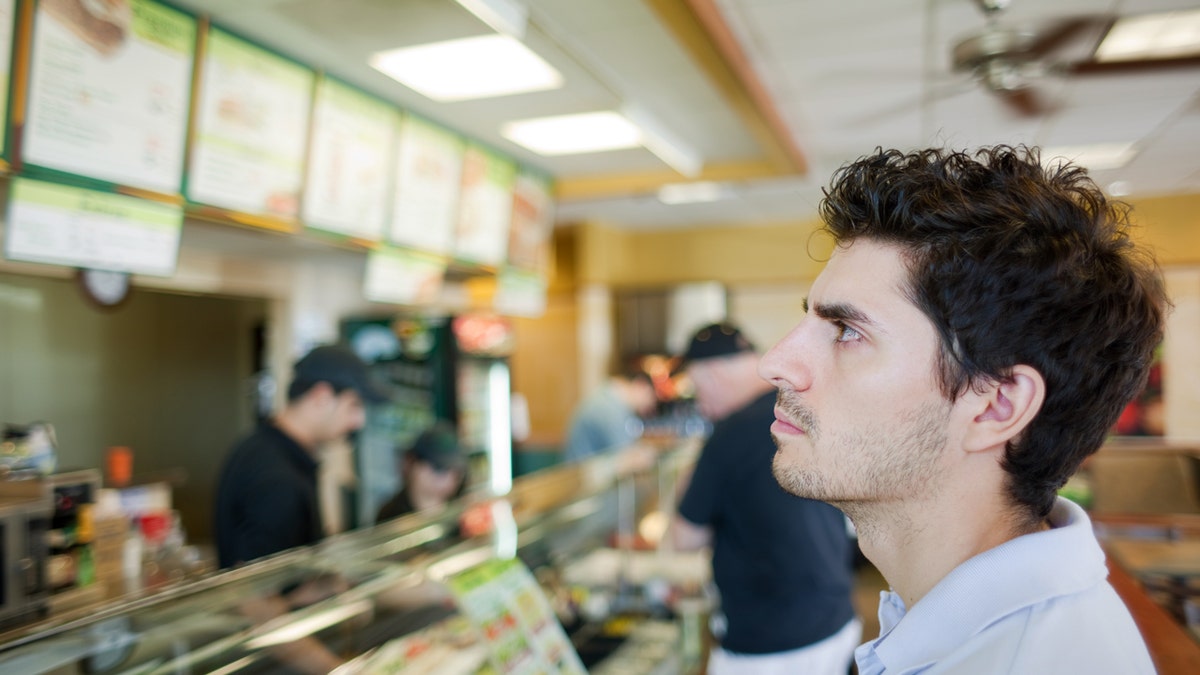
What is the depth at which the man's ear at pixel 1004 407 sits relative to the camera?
3.51 ft

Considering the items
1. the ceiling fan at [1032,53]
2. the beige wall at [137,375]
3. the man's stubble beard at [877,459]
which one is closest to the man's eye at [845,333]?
the man's stubble beard at [877,459]

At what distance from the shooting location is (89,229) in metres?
2.43

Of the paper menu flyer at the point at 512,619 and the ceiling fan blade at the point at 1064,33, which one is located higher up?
the ceiling fan blade at the point at 1064,33

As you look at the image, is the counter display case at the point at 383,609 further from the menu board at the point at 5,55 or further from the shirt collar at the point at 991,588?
the menu board at the point at 5,55

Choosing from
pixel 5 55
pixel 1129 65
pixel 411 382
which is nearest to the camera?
pixel 5 55

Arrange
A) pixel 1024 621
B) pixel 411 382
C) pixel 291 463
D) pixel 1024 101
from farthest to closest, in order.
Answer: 1. pixel 411 382
2. pixel 1024 101
3. pixel 291 463
4. pixel 1024 621

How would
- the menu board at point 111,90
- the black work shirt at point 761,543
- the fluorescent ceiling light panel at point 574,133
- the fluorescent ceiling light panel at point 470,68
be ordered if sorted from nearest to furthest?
the menu board at point 111,90, the black work shirt at point 761,543, the fluorescent ceiling light panel at point 470,68, the fluorescent ceiling light panel at point 574,133

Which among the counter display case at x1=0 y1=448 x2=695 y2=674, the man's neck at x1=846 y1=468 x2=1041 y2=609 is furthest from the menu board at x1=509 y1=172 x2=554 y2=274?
the man's neck at x1=846 y1=468 x2=1041 y2=609

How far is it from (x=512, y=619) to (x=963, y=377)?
52.5 inches

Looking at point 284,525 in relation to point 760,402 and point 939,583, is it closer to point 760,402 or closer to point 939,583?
point 760,402

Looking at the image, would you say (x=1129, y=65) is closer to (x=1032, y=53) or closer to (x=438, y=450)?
(x=1032, y=53)

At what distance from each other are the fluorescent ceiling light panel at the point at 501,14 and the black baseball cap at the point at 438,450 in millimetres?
1744

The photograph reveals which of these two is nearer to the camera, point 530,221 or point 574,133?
point 574,133

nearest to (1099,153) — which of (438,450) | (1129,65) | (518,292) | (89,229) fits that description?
(1129,65)
